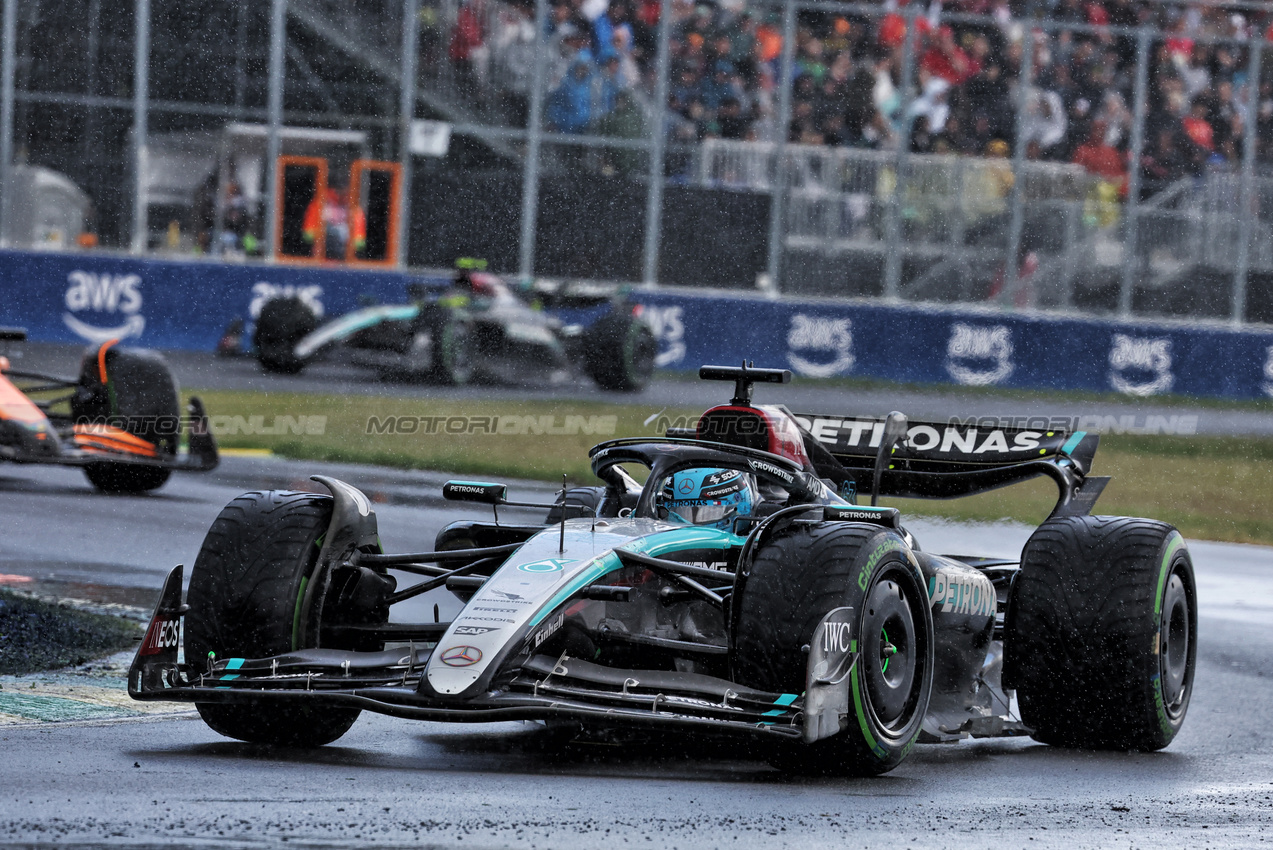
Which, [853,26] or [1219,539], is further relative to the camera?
[853,26]

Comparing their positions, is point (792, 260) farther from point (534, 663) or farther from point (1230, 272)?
point (534, 663)

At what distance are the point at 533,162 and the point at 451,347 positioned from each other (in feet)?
9.00

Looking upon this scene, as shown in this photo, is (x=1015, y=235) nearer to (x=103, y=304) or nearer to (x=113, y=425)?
(x=103, y=304)

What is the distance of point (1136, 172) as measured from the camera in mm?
21172

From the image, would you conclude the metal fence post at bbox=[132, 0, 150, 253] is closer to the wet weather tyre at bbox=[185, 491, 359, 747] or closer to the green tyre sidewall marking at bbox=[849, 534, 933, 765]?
the wet weather tyre at bbox=[185, 491, 359, 747]

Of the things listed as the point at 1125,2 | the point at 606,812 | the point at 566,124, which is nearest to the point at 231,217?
the point at 566,124

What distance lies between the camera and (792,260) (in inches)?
809

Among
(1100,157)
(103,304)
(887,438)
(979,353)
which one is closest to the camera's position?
(887,438)

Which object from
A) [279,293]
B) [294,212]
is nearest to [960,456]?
[279,293]

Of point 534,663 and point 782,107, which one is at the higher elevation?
point 782,107

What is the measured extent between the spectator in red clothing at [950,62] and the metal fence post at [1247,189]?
3.25 meters

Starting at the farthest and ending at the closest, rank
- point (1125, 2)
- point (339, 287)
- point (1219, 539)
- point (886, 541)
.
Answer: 1. point (1125, 2)
2. point (339, 287)
3. point (1219, 539)
4. point (886, 541)

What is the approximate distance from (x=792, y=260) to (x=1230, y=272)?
16.9 ft

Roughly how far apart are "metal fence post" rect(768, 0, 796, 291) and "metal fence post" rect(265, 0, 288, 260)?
572 cm
